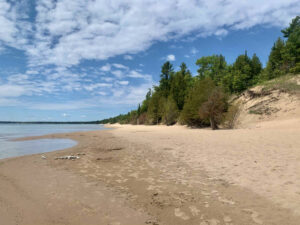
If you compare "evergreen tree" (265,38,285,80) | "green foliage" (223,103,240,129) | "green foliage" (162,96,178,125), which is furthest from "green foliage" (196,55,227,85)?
"green foliage" (223,103,240,129)

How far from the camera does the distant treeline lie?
2728 centimetres

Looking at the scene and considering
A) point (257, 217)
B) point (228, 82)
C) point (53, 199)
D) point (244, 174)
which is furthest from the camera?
point (228, 82)

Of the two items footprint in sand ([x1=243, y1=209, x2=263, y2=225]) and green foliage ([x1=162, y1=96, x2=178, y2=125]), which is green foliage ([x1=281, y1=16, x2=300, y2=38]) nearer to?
green foliage ([x1=162, y1=96, x2=178, y2=125])

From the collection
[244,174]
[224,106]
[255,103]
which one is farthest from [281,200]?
[255,103]

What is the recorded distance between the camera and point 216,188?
14.9 feet

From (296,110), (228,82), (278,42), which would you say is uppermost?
(278,42)

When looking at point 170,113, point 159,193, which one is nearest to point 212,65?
point 170,113

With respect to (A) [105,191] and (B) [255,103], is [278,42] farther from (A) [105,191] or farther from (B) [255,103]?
(A) [105,191]

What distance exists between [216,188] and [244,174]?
1455 millimetres

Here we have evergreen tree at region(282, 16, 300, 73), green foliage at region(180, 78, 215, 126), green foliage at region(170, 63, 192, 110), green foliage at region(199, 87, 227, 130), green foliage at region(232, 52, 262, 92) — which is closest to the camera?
green foliage at region(199, 87, 227, 130)

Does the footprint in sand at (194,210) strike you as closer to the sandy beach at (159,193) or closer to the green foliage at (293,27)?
the sandy beach at (159,193)

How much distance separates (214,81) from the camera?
2089 inches

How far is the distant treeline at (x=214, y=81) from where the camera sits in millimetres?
27281

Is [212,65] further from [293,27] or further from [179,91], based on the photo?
[293,27]
